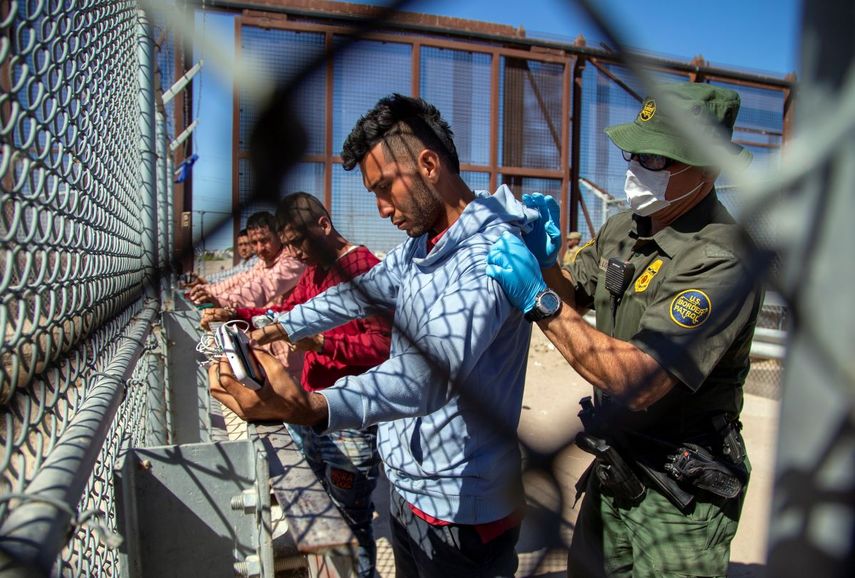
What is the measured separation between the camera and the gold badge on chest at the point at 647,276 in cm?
162

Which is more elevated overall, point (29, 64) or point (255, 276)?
point (29, 64)

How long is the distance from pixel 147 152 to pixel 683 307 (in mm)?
1813

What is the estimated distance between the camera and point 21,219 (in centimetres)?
83

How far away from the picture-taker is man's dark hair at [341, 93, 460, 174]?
1.39m

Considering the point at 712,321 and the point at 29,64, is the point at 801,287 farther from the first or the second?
the point at 29,64

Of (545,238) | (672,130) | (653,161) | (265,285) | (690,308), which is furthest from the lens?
(265,285)

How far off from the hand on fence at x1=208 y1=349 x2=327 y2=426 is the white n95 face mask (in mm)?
1035

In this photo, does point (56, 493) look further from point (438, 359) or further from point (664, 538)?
point (664, 538)

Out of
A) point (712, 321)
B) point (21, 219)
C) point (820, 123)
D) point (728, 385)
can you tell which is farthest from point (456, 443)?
point (820, 123)

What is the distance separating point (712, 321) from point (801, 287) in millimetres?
504

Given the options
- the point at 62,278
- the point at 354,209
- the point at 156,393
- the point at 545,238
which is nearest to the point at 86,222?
the point at 62,278

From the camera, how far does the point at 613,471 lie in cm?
164

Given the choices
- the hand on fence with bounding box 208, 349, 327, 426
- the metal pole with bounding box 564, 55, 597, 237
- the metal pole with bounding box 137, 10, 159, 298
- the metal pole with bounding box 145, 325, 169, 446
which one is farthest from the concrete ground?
Answer: the metal pole with bounding box 564, 55, 597, 237

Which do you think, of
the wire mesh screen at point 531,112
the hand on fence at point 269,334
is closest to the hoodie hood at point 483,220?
the hand on fence at point 269,334
